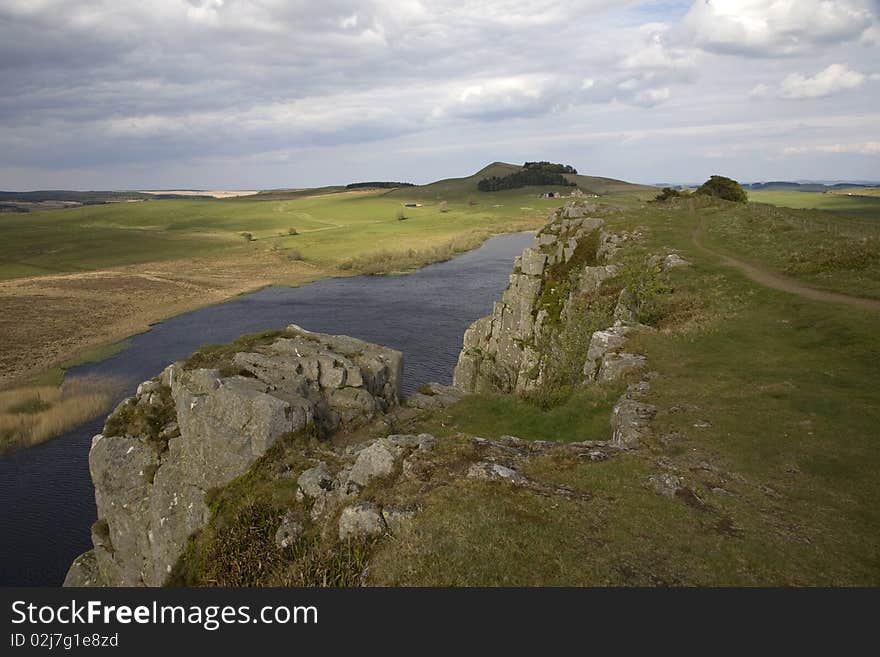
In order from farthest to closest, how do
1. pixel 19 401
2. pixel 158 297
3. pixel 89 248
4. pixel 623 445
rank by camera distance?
pixel 89 248, pixel 158 297, pixel 19 401, pixel 623 445

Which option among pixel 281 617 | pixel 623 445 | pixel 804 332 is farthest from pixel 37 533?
pixel 804 332

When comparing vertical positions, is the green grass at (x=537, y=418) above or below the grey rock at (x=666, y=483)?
below

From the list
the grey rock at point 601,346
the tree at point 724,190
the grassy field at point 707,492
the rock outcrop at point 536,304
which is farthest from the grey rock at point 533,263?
the tree at point 724,190

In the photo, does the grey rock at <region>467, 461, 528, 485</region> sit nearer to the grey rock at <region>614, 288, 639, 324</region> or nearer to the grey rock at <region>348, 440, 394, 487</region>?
the grey rock at <region>348, 440, 394, 487</region>

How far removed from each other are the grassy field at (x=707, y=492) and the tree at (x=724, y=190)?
81.0 m

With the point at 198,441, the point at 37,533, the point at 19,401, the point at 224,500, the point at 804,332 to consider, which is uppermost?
the point at 804,332

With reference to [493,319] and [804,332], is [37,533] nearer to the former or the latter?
[493,319]

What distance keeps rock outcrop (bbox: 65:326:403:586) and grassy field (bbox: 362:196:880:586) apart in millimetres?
5251

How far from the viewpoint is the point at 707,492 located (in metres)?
15.1

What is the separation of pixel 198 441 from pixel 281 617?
12614 millimetres

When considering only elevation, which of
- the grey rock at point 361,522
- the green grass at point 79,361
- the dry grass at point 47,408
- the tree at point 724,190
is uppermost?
the tree at point 724,190

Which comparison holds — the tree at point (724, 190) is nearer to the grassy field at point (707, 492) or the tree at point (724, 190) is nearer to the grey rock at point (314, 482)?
the grassy field at point (707, 492)

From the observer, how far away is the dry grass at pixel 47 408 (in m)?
47.4

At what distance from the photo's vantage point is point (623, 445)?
61.2ft
